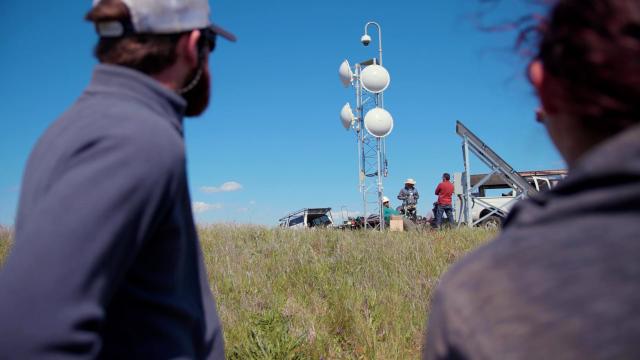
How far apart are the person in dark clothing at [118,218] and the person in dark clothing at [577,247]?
0.66 metres

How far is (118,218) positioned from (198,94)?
1.93 ft

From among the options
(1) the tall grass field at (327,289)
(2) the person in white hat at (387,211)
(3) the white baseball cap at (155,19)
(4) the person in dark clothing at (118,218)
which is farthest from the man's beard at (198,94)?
(2) the person in white hat at (387,211)

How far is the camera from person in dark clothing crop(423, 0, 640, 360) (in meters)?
0.70

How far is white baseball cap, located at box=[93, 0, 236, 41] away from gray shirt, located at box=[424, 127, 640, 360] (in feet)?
3.27

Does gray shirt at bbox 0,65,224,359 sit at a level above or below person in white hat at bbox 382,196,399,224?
above

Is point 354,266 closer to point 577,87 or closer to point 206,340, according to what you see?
point 206,340

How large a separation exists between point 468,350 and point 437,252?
5730mm

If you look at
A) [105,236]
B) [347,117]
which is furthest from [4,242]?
[347,117]

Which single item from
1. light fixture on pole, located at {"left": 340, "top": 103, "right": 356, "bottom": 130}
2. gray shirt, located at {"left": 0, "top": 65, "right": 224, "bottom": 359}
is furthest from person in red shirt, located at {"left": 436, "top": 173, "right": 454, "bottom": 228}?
gray shirt, located at {"left": 0, "top": 65, "right": 224, "bottom": 359}

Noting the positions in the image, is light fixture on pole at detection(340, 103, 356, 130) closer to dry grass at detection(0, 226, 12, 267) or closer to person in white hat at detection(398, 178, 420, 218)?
person in white hat at detection(398, 178, 420, 218)

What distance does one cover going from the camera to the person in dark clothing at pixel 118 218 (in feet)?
3.29

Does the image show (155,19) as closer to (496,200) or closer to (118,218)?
(118,218)

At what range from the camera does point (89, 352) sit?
1.07 m

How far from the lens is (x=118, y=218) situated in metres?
1.05
